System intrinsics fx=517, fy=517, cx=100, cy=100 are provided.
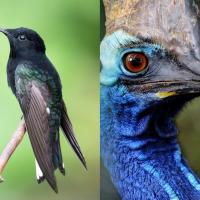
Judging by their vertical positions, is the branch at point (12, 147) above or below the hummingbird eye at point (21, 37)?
below

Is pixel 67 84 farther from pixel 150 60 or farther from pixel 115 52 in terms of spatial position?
pixel 150 60

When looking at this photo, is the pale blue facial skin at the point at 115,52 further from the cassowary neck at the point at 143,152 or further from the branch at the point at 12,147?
the branch at the point at 12,147

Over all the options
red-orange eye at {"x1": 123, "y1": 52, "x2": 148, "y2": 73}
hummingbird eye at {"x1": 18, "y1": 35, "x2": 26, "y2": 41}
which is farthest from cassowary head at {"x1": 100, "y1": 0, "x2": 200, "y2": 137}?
hummingbird eye at {"x1": 18, "y1": 35, "x2": 26, "y2": 41}

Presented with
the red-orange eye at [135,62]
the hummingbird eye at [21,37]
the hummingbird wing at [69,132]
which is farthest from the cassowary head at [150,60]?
the hummingbird eye at [21,37]

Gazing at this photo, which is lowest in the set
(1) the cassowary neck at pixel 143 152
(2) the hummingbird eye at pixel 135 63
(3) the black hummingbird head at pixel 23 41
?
(1) the cassowary neck at pixel 143 152

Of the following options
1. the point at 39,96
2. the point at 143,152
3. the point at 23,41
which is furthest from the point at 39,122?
the point at 143,152

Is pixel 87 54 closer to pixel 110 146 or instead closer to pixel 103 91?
pixel 103 91

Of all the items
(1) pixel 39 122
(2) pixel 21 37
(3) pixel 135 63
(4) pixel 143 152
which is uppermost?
(2) pixel 21 37
